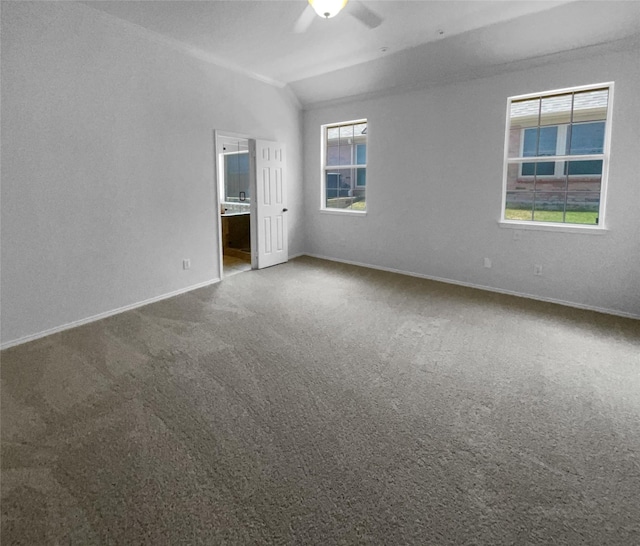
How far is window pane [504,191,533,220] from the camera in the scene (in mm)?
4496

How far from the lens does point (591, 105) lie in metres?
4.01

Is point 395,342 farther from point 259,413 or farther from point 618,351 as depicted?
point 618,351

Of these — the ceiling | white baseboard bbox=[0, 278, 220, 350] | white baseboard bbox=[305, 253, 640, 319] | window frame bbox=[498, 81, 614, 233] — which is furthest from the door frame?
window frame bbox=[498, 81, 614, 233]

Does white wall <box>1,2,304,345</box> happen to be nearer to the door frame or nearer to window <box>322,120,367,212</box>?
the door frame

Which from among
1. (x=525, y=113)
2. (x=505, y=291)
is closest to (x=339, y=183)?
(x=525, y=113)

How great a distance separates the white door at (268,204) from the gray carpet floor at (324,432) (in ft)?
7.41

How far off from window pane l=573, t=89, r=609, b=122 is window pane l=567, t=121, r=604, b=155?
2.9 inches

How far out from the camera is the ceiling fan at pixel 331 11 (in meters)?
2.55

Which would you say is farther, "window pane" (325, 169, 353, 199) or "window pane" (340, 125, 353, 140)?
"window pane" (325, 169, 353, 199)

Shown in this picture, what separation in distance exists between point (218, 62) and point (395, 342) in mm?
4003

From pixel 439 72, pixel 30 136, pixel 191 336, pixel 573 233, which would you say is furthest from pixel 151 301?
pixel 573 233

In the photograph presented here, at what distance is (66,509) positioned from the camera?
160 centimetres

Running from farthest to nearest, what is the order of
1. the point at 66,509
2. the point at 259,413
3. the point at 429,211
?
the point at 429,211 < the point at 259,413 < the point at 66,509

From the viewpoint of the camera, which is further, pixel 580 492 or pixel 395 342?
pixel 395 342
